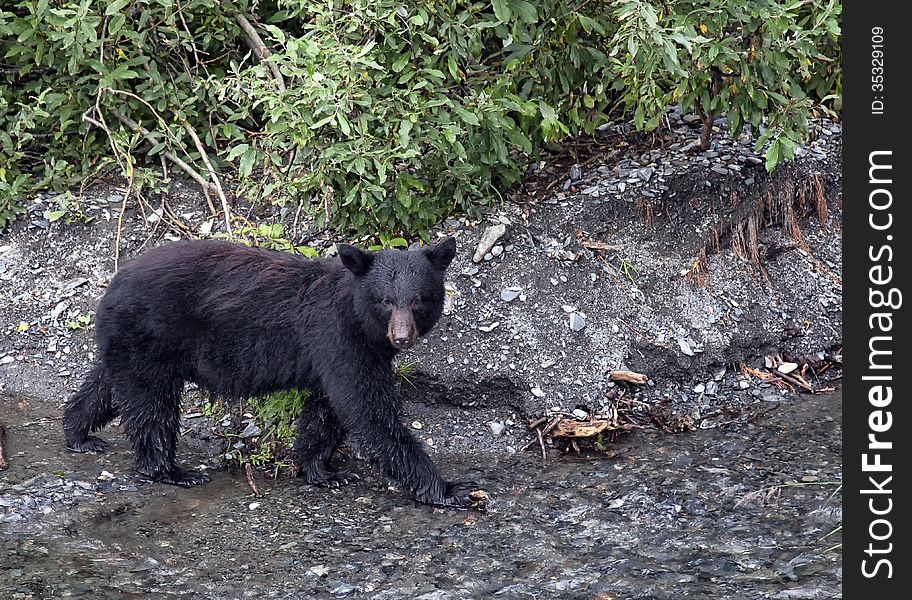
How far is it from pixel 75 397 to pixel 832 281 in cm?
557

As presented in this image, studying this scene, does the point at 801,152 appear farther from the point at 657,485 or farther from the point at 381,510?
the point at 381,510

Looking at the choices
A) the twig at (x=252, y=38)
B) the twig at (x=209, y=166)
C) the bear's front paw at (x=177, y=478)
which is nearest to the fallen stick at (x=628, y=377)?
the bear's front paw at (x=177, y=478)

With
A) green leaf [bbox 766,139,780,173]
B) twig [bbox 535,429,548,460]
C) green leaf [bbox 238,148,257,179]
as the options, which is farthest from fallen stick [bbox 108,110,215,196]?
green leaf [bbox 766,139,780,173]

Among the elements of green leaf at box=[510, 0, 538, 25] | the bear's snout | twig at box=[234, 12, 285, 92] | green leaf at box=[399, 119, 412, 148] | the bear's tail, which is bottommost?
the bear's tail

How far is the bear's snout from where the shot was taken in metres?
6.20

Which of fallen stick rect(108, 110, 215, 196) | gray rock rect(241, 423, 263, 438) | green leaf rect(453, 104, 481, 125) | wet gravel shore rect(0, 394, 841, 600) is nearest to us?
wet gravel shore rect(0, 394, 841, 600)

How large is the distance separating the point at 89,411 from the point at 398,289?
2338 millimetres

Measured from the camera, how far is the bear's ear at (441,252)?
21.4 feet

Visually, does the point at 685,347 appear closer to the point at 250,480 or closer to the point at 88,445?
the point at 250,480

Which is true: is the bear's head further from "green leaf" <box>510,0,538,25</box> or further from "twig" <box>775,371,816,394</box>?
"twig" <box>775,371,816,394</box>

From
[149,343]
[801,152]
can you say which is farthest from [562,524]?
[801,152]

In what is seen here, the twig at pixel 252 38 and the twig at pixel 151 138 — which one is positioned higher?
the twig at pixel 252 38

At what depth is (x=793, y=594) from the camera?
5.12 m

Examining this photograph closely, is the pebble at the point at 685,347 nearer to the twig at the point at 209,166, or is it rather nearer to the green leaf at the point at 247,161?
the green leaf at the point at 247,161
